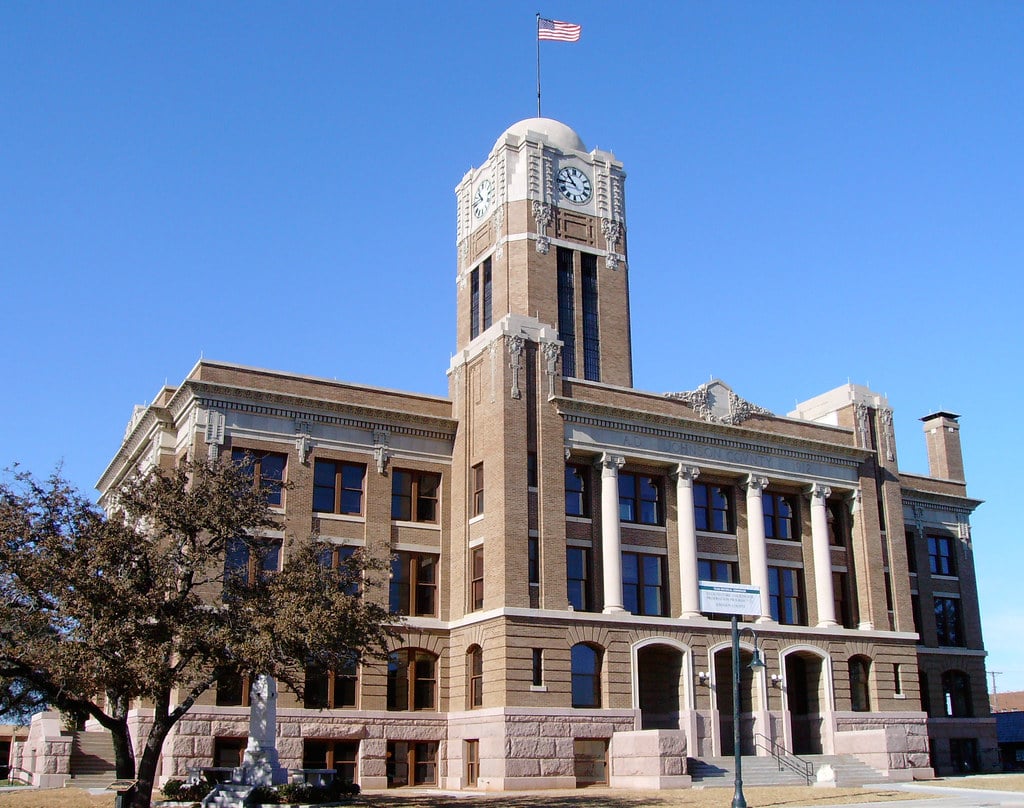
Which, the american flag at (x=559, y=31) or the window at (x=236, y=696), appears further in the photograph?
the american flag at (x=559, y=31)

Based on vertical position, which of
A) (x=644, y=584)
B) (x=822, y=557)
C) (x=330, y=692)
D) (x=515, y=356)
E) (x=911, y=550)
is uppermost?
(x=515, y=356)

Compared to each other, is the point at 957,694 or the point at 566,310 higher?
the point at 566,310

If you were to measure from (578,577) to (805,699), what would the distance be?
12.0 metres

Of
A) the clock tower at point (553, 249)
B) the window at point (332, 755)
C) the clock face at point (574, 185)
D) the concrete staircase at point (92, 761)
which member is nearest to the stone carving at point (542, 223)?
the clock tower at point (553, 249)

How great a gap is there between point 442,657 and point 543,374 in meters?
11.8

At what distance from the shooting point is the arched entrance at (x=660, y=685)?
4441 centimetres

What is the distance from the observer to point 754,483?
48688 millimetres

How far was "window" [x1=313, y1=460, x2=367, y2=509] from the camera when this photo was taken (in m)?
44.1

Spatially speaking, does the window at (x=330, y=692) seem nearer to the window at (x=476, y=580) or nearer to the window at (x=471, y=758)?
the window at (x=471, y=758)

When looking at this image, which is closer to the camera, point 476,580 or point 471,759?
point 471,759

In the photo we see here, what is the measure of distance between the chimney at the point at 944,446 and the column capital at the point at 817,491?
14.5 meters

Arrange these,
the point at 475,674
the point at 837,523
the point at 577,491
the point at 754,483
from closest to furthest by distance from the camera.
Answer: the point at 475,674 → the point at 577,491 → the point at 754,483 → the point at 837,523

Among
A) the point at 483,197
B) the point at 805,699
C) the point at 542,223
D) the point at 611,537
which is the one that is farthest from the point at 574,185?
the point at 805,699

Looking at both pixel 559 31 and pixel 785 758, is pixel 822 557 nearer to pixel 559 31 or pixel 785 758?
pixel 785 758
